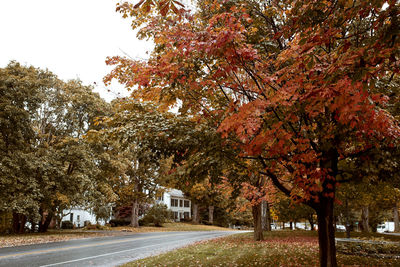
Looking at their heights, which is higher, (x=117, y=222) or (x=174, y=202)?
(x=174, y=202)

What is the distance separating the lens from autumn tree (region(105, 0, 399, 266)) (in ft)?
13.4

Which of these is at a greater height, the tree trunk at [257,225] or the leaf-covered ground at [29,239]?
the tree trunk at [257,225]

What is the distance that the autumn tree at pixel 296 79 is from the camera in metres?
4.08

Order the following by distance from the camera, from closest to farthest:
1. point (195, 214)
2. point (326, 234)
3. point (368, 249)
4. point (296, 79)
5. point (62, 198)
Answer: point (296, 79)
point (326, 234)
point (368, 249)
point (62, 198)
point (195, 214)

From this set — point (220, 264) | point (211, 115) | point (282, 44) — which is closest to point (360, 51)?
point (211, 115)

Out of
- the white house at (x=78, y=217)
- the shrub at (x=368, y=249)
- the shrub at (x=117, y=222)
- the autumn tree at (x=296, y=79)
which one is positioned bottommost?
the shrub at (x=117, y=222)

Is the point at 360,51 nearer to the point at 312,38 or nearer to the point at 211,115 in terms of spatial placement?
the point at 312,38

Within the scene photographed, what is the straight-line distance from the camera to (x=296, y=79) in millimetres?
5090

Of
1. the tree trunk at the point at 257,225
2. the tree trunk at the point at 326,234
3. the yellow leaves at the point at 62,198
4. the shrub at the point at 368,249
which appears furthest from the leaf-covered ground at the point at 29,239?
the shrub at the point at 368,249

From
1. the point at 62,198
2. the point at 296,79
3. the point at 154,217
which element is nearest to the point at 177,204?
the point at 154,217

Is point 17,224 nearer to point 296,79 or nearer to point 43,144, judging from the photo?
point 43,144

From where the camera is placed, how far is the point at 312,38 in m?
4.75

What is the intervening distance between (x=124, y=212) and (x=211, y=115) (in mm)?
42990

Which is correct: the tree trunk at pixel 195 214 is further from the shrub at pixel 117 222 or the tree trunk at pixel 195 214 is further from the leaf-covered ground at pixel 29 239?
the leaf-covered ground at pixel 29 239
